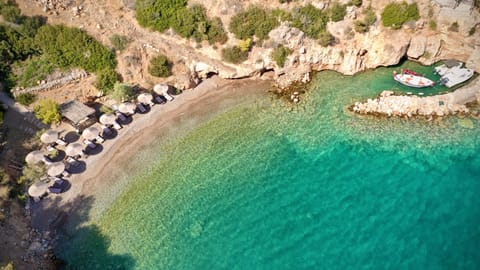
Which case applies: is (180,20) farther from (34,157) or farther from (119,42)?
(34,157)

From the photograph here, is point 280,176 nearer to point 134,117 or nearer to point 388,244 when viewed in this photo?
point 388,244

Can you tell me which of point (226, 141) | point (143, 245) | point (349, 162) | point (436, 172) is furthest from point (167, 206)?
point (436, 172)

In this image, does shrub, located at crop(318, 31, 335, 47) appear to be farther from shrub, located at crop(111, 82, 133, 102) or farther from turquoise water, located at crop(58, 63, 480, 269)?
shrub, located at crop(111, 82, 133, 102)

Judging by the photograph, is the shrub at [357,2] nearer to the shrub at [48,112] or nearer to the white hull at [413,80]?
the white hull at [413,80]

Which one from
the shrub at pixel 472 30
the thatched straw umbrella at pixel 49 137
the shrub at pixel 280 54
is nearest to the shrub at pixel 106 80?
the thatched straw umbrella at pixel 49 137

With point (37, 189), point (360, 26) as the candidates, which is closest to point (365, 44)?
point (360, 26)
